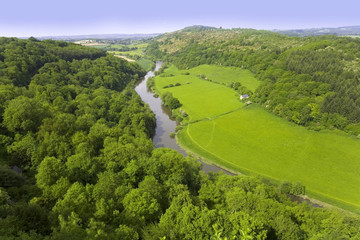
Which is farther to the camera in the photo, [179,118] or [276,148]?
[179,118]

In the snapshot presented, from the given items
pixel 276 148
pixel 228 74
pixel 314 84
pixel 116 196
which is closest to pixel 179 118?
pixel 276 148

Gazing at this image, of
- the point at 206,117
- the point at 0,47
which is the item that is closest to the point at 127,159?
the point at 206,117

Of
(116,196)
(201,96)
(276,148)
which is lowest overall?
(276,148)

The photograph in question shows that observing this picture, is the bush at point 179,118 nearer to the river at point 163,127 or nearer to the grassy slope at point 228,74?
the river at point 163,127

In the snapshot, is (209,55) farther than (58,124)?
Yes

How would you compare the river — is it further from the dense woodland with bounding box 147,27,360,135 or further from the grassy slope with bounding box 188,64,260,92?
the grassy slope with bounding box 188,64,260,92

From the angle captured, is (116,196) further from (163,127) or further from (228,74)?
(228,74)

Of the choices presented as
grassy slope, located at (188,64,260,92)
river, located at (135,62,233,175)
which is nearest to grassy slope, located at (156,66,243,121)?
river, located at (135,62,233,175)

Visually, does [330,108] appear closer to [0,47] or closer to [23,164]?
[23,164]
